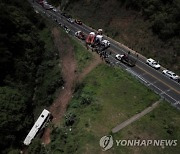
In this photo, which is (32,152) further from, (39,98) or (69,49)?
(69,49)

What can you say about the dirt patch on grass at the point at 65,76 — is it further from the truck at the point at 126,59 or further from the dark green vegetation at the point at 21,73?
the truck at the point at 126,59

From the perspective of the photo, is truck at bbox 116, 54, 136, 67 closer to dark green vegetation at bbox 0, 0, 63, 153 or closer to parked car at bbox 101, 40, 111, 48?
parked car at bbox 101, 40, 111, 48

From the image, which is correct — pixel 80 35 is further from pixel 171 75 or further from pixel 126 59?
pixel 171 75

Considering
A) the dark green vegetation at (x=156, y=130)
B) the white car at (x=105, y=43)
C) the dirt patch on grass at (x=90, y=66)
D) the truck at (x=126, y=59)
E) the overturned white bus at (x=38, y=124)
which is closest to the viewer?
the dark green vegetation at (x=156, y=130)

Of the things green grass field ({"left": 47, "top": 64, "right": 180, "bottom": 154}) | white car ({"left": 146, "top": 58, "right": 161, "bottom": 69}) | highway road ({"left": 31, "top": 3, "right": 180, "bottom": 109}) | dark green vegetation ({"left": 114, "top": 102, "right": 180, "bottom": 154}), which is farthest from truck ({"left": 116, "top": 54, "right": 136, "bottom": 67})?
dark green vegetation ({"left": 114, "top": 102, "right": 180, "bottom": 154})

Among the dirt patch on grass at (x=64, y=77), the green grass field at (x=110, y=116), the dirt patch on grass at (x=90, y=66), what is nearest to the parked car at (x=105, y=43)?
the dirt patch on grass at (x=90, y=66)

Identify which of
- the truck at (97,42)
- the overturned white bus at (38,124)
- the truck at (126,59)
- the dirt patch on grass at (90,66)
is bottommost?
the overturned white bus at (38,124)

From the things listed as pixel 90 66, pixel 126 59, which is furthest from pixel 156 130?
pixel 90 66
